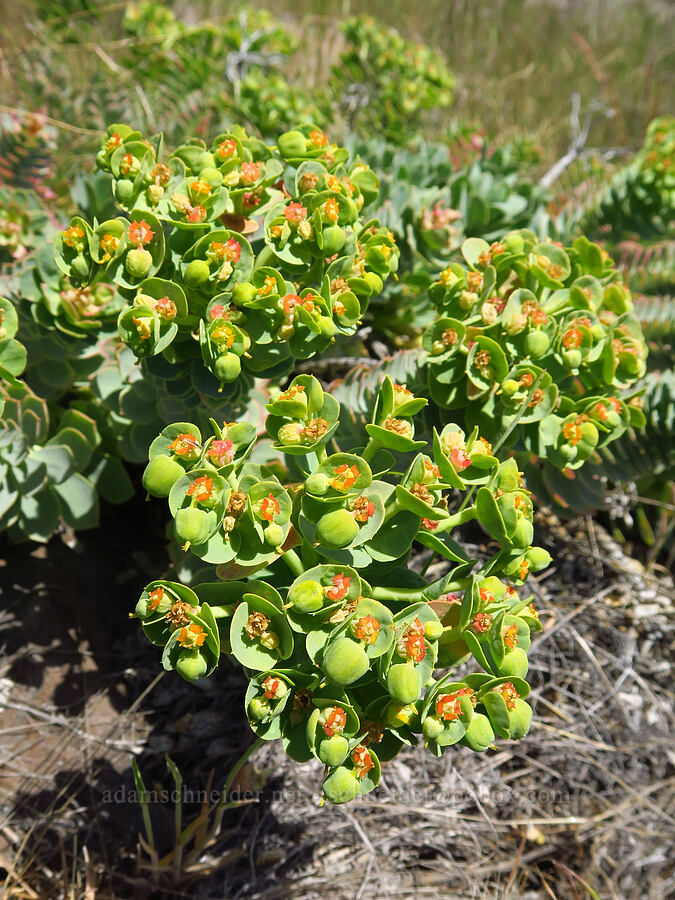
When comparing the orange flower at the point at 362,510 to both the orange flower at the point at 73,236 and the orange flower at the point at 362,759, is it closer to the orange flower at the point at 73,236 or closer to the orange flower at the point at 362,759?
the orange flower at the point at 362,759

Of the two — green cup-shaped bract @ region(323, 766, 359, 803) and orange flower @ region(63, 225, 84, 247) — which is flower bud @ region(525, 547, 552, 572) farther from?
orange flower @ region(63, 225, 84, 247)

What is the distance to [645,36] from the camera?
6043 millimetres

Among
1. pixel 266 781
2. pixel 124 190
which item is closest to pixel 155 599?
pixel 124 190

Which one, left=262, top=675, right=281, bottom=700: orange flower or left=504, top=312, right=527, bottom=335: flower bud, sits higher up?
left=504, top=312, right=527, bottom=335: flower bud

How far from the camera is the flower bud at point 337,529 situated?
1005 mm

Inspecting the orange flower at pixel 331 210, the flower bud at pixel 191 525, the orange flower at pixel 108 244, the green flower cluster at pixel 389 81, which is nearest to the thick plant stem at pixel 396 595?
the flower bud at pixel 191 525

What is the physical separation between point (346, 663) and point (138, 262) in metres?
0.79

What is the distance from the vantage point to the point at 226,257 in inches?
48.9

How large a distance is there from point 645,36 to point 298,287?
20.8 ft

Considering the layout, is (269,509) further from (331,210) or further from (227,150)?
(227,150)

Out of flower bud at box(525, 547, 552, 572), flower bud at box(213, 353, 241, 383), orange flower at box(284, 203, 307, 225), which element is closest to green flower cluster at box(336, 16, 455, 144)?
orange flower at box(284, 203, 307, 225)

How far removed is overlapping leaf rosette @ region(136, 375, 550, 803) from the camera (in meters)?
1.03

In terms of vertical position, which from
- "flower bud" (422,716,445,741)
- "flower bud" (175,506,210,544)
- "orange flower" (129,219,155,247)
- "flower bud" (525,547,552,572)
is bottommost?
"flower bud" (422,716,445,741)

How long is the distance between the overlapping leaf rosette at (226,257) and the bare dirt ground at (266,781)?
2.96ft
